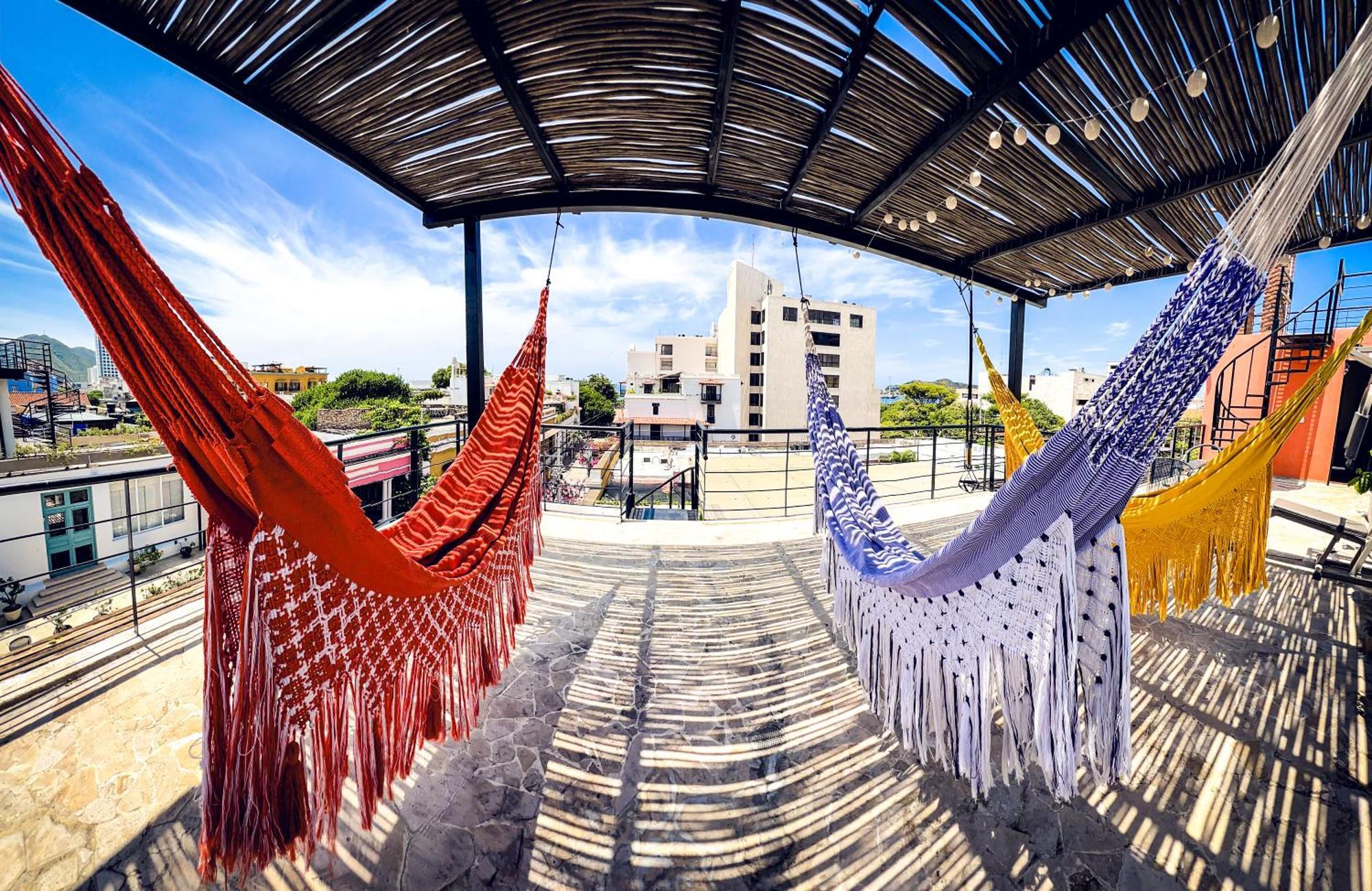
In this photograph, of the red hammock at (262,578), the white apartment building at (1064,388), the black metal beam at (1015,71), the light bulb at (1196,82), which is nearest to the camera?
the red hammock at (262,578)

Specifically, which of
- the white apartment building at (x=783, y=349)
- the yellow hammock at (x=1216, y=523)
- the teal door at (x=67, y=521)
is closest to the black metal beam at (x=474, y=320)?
the yellow hammock at (x=1216, y=523)

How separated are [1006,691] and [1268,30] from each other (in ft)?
6.26

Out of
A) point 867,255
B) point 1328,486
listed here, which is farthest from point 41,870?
point 1328,486

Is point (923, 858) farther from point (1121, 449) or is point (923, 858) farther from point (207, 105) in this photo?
point (207, 105)

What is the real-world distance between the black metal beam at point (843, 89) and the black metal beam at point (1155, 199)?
59.3 inches

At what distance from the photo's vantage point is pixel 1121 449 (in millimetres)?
867

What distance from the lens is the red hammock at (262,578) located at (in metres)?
0.60

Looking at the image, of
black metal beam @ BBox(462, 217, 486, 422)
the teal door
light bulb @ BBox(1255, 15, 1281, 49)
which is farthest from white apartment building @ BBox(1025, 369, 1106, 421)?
the teal door

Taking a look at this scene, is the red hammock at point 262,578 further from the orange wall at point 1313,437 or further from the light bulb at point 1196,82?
the orange wall at point 1313,437

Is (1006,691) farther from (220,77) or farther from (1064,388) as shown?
(1064,388)

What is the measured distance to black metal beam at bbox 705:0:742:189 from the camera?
4.17ft

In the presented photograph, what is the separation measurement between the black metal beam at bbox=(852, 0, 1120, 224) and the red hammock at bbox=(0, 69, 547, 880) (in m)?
2.04

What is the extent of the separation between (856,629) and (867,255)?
2.22 metres

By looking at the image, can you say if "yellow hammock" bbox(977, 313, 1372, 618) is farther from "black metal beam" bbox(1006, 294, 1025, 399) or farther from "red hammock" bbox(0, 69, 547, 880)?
"red hammock" bbox(0, 69, 547, 880)
